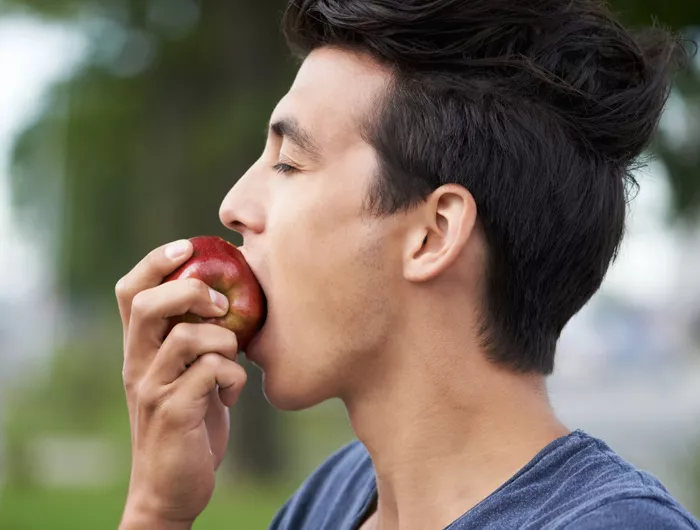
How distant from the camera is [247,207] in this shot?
2.12 m

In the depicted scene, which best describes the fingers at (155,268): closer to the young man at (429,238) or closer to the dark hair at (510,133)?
the young man at (429,238)

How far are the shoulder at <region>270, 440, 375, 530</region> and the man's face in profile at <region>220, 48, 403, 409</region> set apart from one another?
0.43m

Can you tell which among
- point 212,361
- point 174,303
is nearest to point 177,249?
point 174,303

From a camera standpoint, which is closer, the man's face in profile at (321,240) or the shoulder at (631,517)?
the shoulder at (631,517)

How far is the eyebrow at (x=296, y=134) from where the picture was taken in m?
2.08

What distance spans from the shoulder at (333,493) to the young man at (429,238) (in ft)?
0.86

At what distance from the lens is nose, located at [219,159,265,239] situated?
2.12m

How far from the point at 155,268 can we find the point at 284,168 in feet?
1.24

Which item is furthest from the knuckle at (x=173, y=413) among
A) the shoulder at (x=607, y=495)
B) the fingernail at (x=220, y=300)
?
the shoulder at (x=607, y=495)

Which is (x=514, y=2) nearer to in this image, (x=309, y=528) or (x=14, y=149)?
(x=309, y=528)

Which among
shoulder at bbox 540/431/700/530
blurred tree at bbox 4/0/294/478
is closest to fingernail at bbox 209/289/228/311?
shoulder at bbox 540/431/700/530

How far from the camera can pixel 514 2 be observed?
207 centimetres

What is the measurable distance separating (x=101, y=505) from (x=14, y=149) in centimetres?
859

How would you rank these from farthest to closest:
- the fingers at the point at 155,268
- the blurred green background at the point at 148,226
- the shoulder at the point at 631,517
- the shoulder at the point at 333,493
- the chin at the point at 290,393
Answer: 1. the blurred green background at the point at 148,226
2. the shoulder at the point at 333,493
3. the fingers at the point at 155,268
4. the chin at the point at 290,393
5. the shoulder at the point at 631,517
